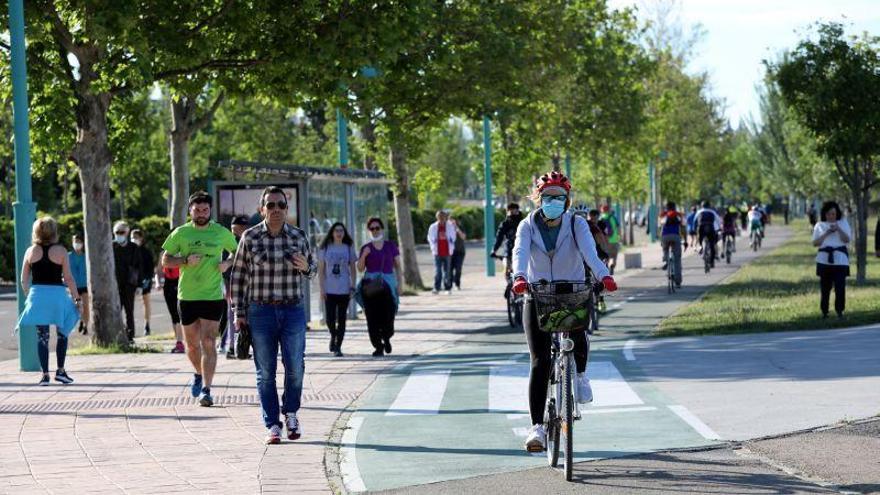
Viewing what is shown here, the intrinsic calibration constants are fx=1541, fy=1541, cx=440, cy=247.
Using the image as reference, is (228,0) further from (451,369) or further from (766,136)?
(766,136)

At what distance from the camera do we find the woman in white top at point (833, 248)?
19891 millimetres

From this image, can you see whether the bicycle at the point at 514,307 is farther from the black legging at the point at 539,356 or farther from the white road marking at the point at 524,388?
the black legging at the point at 539,356

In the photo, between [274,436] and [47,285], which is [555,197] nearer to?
[274,436]

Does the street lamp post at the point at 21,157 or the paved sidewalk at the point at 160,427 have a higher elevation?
the street lamp post at the point at 21,157

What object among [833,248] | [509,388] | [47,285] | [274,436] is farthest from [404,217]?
[274,436]

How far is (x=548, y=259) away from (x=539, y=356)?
0.57 metres

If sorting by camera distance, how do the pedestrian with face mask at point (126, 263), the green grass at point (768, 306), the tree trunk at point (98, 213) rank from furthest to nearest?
1. the pedestrian with face mask at point (126, 263)
2. the tree trunk at point (98, 213)
3. the green grass at point (768, 306)

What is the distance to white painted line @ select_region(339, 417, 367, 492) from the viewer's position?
859cm

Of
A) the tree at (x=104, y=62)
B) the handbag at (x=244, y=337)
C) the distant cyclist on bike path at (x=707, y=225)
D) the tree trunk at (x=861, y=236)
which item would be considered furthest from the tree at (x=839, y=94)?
the handbag at (x=244, y=337)

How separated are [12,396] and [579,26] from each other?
92.4 ft

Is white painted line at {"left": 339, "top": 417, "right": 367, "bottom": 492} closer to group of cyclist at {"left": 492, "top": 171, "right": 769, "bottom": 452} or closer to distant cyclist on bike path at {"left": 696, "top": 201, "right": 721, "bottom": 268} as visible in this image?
group of cyclist at {"left": 492, "top": 171, "right": 769, "bottom": 452}

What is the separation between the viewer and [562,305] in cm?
872

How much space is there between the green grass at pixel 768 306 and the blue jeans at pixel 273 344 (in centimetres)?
951

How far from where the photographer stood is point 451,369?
16.0m
